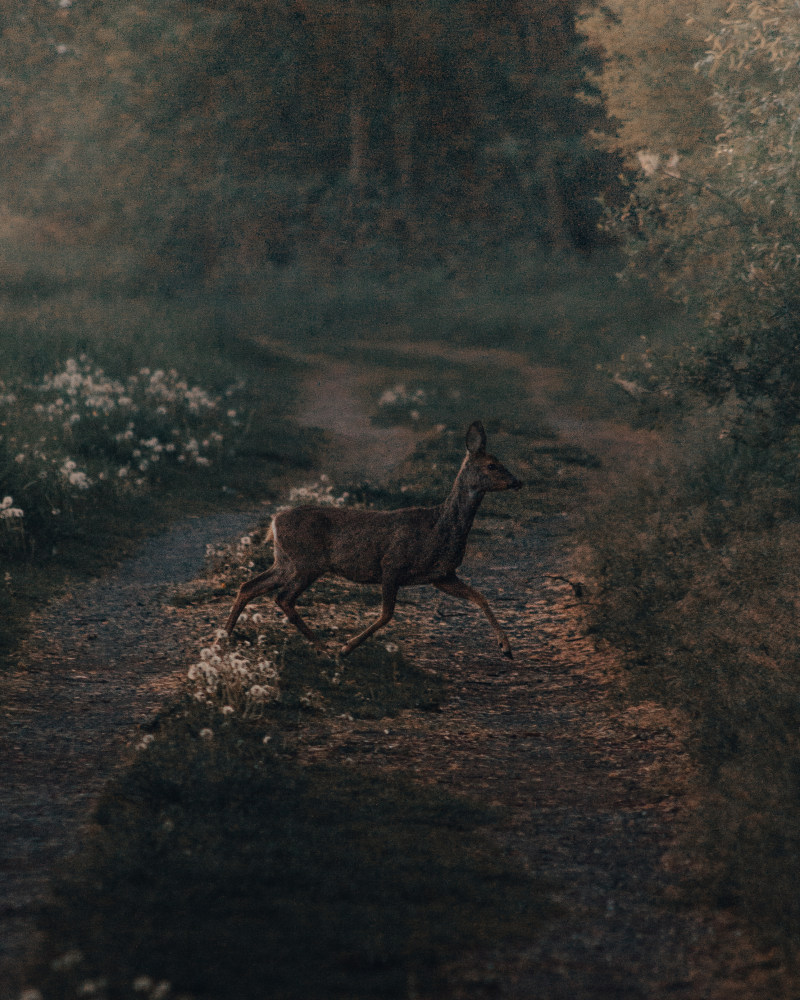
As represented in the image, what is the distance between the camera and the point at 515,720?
7.86 meters

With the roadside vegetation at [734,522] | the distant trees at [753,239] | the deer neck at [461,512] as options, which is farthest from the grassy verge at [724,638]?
the deer neck at [461,512]

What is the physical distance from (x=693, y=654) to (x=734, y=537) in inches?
101

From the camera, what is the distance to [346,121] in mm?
43875

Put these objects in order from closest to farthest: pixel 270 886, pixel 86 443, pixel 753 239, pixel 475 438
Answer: pixel 270 886 → pixel 475 438 → pixel 753 239 → pixel 86 443

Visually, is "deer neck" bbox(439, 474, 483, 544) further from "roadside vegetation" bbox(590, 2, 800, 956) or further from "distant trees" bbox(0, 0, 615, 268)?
"distant trees" bbox(0, 0, 615, 268)

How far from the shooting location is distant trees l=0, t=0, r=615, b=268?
42.4 meters

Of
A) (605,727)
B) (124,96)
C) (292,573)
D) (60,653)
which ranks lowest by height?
(60,653)

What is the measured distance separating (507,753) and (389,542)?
1894 mm

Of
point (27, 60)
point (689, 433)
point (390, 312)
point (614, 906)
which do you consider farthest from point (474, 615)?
point (27, 60)

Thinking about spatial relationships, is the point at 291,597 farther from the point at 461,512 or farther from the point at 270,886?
the point at 270,886

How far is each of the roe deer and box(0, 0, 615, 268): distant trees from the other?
36.3 meters

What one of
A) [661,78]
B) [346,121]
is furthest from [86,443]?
[346,121]

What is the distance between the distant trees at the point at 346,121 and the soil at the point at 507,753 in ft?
108

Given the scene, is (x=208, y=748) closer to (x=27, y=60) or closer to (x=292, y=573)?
(x=292, y=573)
